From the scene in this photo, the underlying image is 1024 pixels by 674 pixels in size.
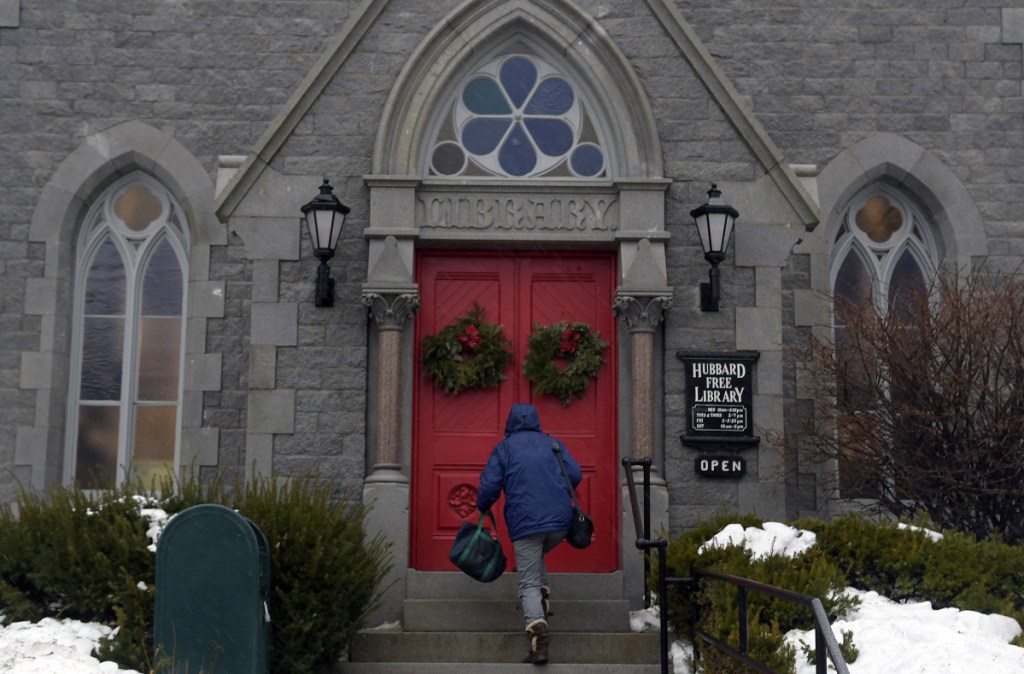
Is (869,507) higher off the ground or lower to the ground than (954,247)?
lower

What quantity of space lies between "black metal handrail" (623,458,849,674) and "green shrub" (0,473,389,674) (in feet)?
6.19

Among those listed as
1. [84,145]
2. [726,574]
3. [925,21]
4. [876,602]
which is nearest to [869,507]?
[876,602]

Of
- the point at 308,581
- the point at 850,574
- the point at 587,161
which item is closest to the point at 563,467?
the point at 850,574

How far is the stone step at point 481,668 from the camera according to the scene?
8.75 metres

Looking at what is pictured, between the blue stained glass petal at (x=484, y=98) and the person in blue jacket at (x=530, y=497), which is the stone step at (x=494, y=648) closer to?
the person in blue jacket at (x=530, y=497)

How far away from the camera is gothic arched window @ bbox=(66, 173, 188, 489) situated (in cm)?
1238

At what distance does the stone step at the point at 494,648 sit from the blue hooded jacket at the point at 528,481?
72 cm

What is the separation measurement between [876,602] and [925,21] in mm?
6522

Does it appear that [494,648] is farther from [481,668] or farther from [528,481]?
[528,481]

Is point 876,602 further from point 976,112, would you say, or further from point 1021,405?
point 976,112

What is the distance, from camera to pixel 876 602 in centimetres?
835

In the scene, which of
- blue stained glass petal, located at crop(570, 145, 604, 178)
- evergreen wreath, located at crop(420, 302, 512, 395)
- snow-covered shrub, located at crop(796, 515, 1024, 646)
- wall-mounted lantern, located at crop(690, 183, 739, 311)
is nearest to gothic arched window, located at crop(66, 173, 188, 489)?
evergreen wreath, located at crop(420, 302, 512, 395)

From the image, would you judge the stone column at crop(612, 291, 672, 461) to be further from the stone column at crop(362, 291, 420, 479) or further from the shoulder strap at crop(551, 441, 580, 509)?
the stone column at crop(362, 291, 420, 479)

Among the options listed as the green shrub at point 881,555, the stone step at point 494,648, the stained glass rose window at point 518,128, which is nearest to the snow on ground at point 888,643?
the green shrub at point 881,555
